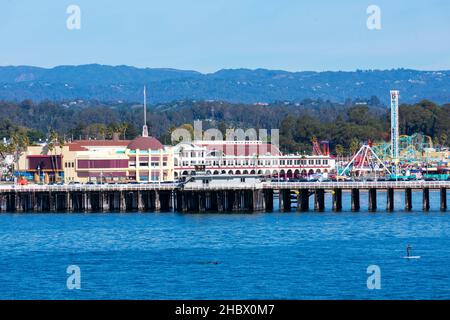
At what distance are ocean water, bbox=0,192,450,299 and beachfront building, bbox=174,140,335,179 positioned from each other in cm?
5763

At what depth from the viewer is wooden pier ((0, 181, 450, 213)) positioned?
86.2 metres

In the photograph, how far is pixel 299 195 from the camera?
8881 cm

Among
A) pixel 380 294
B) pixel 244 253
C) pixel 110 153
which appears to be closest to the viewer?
pixel 380 294

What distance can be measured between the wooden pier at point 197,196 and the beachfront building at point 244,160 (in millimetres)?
40455

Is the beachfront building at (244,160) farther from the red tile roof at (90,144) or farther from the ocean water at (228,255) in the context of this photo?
the ocean water at (228,255)

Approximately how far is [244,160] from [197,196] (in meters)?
59.5

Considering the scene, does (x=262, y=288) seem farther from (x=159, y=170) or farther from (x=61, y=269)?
(x=159, y=170)

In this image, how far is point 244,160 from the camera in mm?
148500

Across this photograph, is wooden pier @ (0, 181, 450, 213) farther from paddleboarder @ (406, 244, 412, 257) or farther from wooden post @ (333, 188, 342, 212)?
paddleboarder @ (406, 244, 412, 257)

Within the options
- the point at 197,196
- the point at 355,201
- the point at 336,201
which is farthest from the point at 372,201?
the point at 197,196

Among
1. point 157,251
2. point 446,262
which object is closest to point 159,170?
point 157,251

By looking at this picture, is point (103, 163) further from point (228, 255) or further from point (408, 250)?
point (408, 250)

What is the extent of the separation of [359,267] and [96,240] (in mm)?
20824
